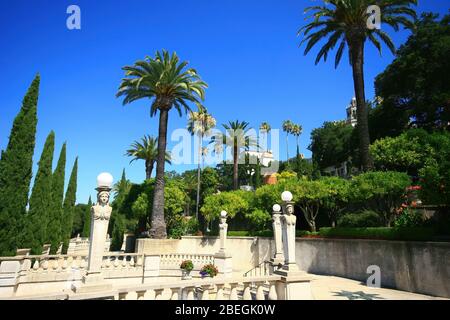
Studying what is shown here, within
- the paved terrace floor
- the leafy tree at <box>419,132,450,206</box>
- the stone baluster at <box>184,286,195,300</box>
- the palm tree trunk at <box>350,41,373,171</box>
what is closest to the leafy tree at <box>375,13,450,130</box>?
the palm tree trunk at <box>350,41,373,171</box>

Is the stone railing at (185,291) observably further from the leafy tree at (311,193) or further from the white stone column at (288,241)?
the leafy tree at (311,193)

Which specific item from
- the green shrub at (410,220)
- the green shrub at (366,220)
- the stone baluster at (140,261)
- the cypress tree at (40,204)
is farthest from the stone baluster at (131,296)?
the cypress tree at (40,204)

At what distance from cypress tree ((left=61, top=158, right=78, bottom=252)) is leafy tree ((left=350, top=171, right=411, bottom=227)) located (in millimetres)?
27212

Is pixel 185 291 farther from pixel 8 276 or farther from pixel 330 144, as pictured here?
pixel 330 144

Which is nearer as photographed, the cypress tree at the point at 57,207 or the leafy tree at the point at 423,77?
the cypress tree at the point at 57,207

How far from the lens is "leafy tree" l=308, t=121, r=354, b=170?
42469mm

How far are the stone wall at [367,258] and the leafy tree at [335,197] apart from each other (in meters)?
3.90

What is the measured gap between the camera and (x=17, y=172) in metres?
16.1

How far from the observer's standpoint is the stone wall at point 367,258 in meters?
12.0

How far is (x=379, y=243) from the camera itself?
14969 mm

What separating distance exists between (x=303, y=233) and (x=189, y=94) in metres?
16.8

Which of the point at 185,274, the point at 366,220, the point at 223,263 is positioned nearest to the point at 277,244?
the point at 223,263

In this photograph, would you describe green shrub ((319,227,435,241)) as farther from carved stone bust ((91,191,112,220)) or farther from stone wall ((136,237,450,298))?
carved stone bust ((91,191,112,220))

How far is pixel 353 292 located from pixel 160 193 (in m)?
19.1
